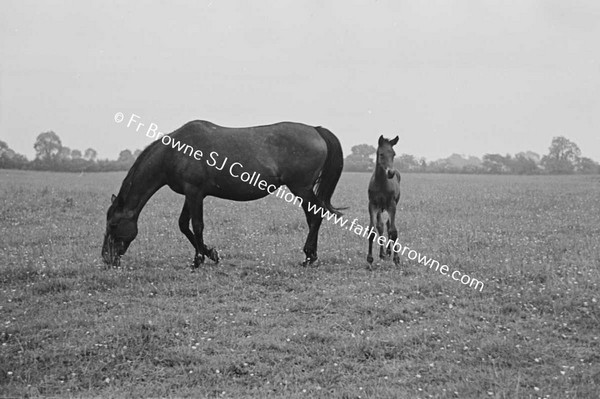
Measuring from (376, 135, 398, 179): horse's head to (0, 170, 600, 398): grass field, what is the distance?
6.25ft

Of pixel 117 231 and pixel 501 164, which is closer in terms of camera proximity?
pixel 117 231

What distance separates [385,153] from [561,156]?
74654mm

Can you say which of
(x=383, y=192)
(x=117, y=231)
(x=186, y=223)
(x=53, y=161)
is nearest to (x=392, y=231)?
(x=383, y=192)

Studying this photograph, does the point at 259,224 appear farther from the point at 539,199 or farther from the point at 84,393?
the point at 539,199

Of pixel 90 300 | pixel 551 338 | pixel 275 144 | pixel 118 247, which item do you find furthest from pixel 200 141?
pixel 551 338

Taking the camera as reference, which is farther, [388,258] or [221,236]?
[221,236]

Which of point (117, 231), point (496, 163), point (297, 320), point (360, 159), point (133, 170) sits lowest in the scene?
point (297, 320)

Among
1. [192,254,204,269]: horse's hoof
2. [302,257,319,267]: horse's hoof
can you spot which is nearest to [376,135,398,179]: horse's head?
[302,257,319,267]: horse's hoof

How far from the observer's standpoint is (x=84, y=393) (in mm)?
5094

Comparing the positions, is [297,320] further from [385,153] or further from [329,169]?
[329,169]

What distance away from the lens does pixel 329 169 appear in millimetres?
10625

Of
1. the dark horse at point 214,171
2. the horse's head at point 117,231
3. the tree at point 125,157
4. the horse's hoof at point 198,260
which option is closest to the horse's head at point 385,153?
the dark horse at point 214,171

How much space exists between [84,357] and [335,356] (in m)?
2.79

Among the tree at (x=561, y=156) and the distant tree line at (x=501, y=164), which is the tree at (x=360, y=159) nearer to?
the distant tree line at (x=501, y=164)
